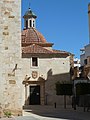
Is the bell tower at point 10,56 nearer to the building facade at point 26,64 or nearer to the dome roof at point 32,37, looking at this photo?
the building facade at point 26,64

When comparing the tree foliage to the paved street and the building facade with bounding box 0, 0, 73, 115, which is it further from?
the paved street

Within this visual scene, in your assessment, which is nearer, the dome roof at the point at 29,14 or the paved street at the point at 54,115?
the paved street at the point at 54,115

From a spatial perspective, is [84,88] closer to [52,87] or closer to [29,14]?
[52,87]

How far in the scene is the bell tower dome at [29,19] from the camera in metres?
51.6

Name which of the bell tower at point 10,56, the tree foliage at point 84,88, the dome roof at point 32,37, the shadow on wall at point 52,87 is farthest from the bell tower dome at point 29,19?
the bell tower at point 10,56

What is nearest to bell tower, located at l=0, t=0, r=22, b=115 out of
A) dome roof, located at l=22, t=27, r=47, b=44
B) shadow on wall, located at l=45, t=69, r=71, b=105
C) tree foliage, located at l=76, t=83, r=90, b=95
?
tree foliage, located at l=76, t=83, r=90, b=95

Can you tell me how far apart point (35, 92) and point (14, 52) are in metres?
23.1

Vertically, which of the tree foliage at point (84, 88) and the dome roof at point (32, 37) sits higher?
the dome roof at point (32, 37)

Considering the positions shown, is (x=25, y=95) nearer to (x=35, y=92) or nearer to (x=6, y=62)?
(x=35, y=92)

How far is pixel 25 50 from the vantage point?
41125 mm

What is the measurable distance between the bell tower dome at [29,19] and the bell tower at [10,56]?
109 ft

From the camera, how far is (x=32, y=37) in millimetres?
47625

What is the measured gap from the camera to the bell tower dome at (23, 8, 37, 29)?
2030 inches

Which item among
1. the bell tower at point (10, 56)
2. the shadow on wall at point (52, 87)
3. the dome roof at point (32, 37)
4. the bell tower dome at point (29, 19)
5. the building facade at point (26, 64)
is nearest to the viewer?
the bell tower at point (10, 56)
